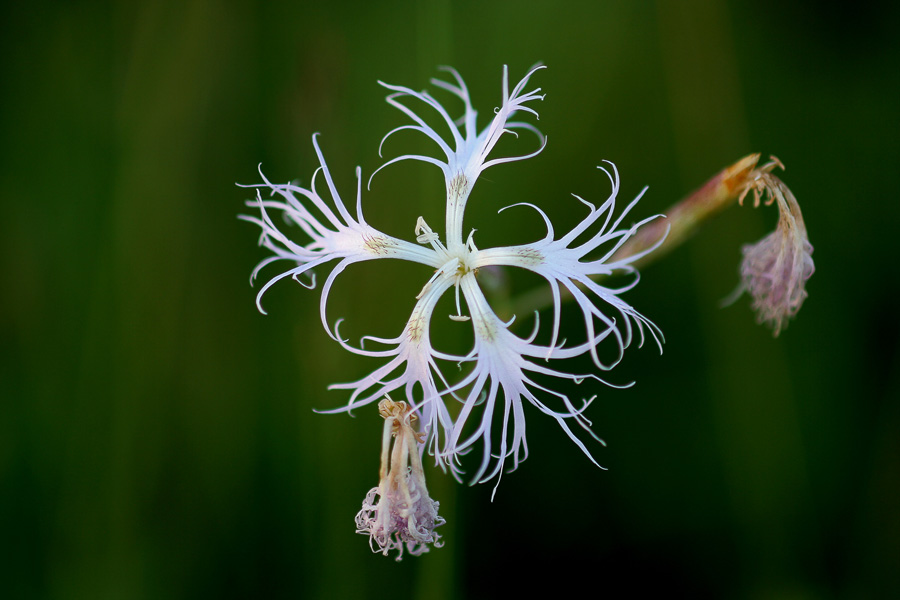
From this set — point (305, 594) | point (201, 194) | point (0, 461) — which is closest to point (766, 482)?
point (305, 594)

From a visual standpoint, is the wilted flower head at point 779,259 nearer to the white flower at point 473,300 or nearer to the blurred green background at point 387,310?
the white flower at point 473,300

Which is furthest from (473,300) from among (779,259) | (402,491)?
(779,259)

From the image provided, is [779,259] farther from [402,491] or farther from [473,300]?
[402,491]

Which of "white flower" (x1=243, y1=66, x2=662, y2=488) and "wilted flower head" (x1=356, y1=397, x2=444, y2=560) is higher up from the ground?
"white flower" (x1=243, y1=66, x2=662, y2=488)

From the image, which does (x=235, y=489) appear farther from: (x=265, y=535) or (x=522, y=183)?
(x=522, y=183)

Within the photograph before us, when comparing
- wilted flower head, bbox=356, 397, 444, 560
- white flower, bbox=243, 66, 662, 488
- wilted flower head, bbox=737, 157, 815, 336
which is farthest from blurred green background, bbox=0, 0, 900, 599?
wilted flower head, bbox=737, 157, 815, 336

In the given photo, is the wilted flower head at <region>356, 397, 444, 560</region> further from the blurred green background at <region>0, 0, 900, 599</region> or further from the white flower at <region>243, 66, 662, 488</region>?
the blurred green background at <region>0, 0, 900, 599</region>
